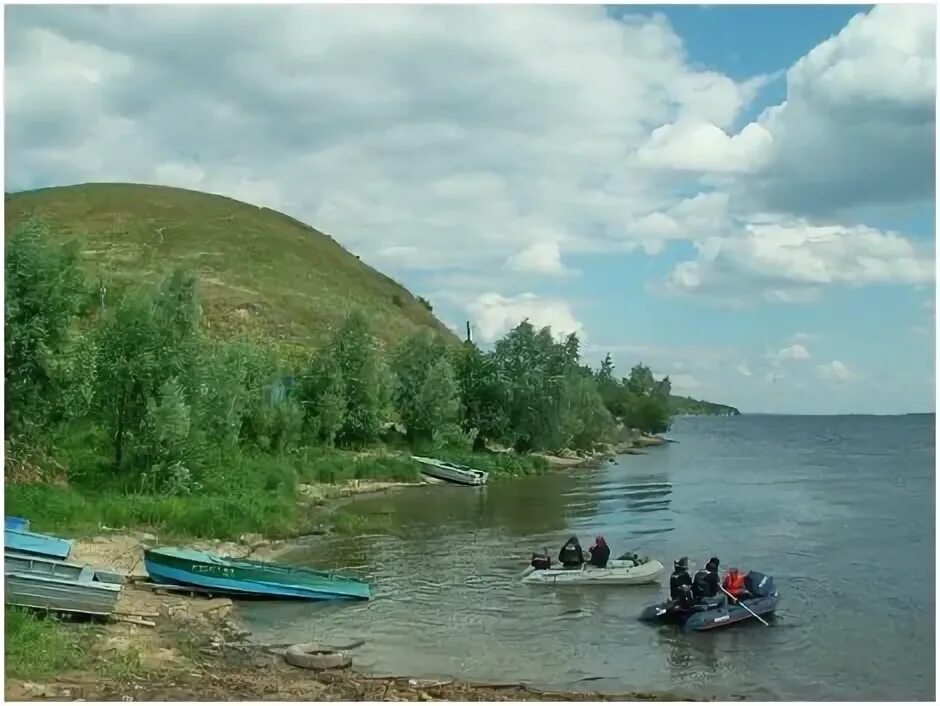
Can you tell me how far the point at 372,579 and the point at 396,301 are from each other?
106m

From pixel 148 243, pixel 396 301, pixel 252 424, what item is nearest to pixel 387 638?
pixel 252 424

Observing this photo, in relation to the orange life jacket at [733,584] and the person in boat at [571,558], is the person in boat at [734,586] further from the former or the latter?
the person in boat at [571,558]

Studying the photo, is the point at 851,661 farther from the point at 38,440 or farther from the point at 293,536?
the point at 38,440

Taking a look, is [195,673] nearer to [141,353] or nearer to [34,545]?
[34,545]

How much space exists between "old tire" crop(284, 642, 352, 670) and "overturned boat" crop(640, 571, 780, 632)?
24.8ft

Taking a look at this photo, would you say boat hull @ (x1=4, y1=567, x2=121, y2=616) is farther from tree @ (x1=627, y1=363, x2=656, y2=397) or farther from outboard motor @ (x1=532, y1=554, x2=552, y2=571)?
tree @ (x1=627, y1=363, x2=656, y2=397)

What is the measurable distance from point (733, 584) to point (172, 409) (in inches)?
718

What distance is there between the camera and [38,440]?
27.1 meters

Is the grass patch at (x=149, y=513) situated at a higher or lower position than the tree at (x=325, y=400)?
lower

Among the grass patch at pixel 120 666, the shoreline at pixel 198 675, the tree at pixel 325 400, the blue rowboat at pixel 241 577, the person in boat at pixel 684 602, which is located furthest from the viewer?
the tree at pixel 325 400

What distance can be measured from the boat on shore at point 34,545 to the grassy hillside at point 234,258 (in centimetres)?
6901

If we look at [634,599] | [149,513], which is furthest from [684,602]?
[149,513]

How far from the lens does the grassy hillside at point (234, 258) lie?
9356 cm

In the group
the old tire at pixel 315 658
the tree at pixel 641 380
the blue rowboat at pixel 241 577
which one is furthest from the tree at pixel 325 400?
the tree at pixel 641 380
